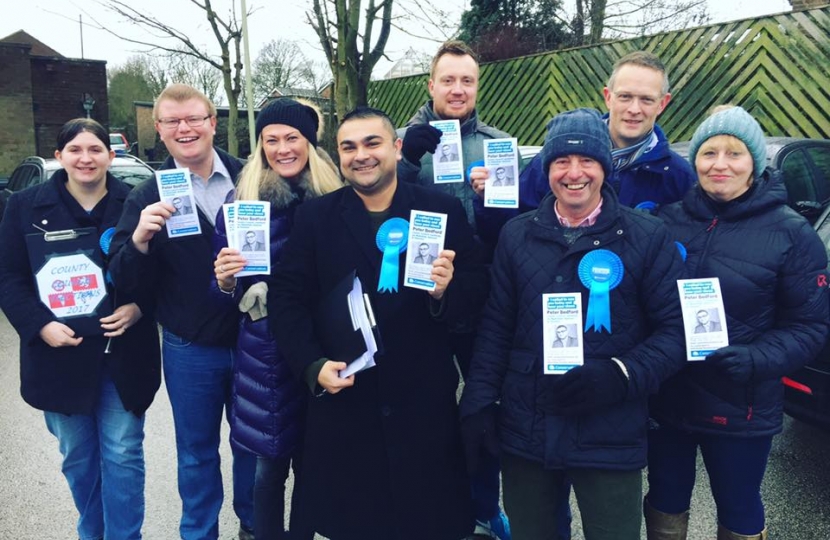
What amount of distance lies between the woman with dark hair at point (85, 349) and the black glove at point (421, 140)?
1387 mm

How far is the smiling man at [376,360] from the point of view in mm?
2484

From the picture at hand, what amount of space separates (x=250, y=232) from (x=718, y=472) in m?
2.03

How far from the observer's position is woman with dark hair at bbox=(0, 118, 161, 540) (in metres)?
2.84

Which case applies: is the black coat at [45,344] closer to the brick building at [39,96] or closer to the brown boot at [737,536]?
the brown boot at [737,536]

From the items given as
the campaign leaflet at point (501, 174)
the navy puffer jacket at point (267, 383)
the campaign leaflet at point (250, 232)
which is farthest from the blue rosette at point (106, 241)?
the campaign leaflet at point (501, 174)

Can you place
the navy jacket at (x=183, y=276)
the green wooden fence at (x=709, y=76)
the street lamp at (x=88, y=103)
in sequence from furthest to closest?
the street lamp at (x=88, y=103) < the green wooden fence at (x=709, y=76) < the navy jacket at (x=183, y=276)

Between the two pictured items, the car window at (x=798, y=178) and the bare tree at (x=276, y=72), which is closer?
the car window at (x=798, y=178)

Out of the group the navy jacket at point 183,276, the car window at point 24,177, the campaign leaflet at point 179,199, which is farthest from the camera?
the car window at point 24,177

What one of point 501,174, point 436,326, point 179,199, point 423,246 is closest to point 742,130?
point 501,174

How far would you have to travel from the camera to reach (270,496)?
282 centimetres

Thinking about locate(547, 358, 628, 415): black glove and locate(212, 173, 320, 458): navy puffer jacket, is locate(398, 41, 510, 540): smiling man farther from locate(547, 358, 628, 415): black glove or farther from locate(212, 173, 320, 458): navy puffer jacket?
locate(547, 358, 628, 415): black glove

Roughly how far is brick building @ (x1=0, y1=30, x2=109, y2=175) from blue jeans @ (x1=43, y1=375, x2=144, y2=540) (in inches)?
1141

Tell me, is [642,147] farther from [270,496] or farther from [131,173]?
[131,173]

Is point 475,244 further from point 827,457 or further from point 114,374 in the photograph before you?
point 827,457
